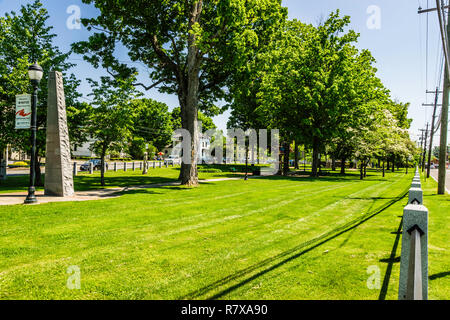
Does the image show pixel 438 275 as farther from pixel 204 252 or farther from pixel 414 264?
pixel 204 252

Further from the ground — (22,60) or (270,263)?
(22,60)

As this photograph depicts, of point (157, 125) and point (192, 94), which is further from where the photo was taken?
point (157, 125)

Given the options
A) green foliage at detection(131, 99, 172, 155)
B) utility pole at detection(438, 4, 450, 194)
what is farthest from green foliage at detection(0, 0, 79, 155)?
green foliage at detection(131, 99, 172, 155)

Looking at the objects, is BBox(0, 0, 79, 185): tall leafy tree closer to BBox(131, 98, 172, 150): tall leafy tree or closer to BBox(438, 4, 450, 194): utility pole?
BBox(438, 4, 450, 194): utility pole

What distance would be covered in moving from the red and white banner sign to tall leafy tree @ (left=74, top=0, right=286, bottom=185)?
850cm

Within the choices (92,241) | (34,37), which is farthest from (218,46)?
(92,241)

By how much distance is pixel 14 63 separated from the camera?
16656 millimetres

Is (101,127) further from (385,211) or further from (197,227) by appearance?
(385,211)

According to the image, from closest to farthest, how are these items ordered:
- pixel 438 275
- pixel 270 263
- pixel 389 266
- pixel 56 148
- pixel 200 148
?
pixel 438 275 < pixel 389 266 < pixel 270 263 < pixel 56 148 < pixel 200 148

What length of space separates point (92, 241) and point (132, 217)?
2380 mm

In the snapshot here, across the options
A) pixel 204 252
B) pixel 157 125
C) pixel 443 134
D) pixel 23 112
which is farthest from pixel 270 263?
pixel 157 125

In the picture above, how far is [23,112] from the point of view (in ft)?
36.6

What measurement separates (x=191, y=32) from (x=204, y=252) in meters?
12.7

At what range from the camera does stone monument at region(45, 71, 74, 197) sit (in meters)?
12.1
